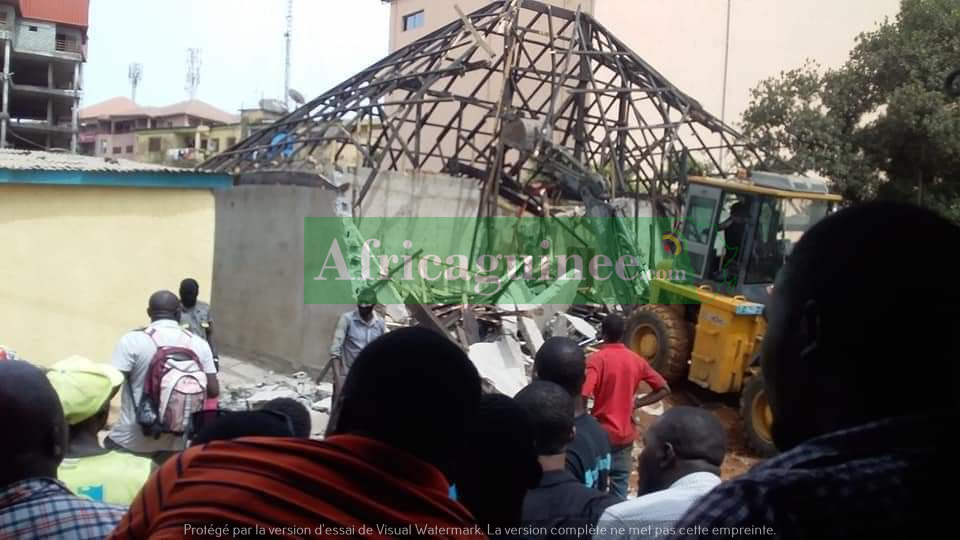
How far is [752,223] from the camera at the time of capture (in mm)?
8641

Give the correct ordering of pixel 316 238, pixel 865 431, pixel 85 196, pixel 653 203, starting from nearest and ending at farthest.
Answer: pixel 865 431, pixel 85 196, pixel 316 238, pixel 653 203

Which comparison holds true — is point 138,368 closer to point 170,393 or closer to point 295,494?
point 170,393

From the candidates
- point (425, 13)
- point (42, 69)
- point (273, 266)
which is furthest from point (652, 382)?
point (42, 69)

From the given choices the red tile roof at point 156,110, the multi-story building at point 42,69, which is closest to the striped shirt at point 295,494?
the multi-story building at point 42,69

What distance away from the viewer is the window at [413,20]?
111 ft

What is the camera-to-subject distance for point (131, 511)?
1487mm

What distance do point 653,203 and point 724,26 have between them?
1302 centimetres

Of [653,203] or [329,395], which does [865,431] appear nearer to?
[329,395]

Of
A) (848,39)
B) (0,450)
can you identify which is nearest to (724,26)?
(848,39)

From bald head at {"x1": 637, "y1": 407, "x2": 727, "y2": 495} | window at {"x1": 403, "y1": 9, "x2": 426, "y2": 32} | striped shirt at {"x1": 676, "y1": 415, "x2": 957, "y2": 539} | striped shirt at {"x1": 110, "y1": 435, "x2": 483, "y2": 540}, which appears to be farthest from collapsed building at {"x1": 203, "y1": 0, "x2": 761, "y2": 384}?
window at {"x1": 403, "y1": 9, "x2": 426, "y2": 32}

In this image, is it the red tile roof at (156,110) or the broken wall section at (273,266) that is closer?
the broken wall section at (273,266)

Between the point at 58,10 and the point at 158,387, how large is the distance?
4092 centimetres

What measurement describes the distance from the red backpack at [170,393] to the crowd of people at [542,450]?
50.8 inches

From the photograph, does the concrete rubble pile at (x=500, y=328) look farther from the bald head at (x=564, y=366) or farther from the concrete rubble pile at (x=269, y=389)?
the bald head at (x=564, y=366)
